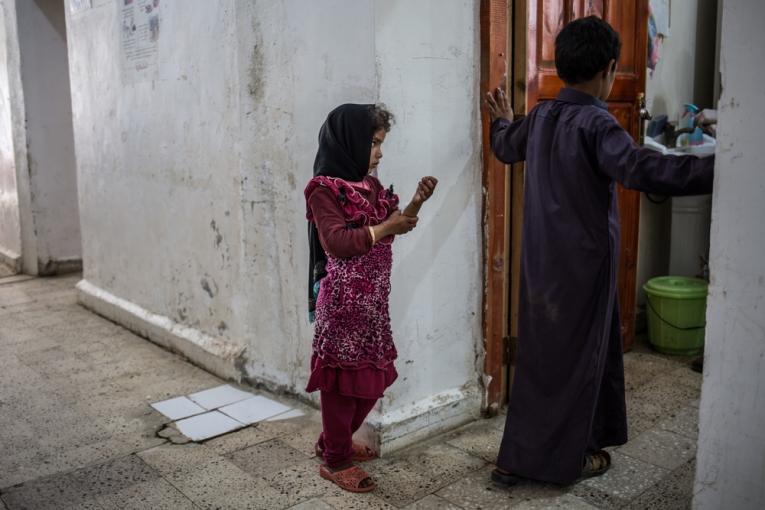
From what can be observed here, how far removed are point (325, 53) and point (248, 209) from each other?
0.97m

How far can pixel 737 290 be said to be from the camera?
1764 mm

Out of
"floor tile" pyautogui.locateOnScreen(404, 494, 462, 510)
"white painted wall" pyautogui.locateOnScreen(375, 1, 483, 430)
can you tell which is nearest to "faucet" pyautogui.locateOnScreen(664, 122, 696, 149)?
"white painted wall" pyautogui.locateOnScreen(375, 1, 483, 430)

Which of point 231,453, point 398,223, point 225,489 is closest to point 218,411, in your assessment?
point 231,453

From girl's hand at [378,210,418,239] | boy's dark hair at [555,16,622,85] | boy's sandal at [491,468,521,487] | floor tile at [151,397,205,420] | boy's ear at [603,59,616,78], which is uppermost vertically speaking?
boy's dark hair at [555,16,622,85]

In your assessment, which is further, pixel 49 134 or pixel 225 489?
pixel 49 134

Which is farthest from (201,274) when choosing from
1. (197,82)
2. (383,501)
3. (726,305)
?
(726,305)

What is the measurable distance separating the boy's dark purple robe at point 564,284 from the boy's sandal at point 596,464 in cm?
15

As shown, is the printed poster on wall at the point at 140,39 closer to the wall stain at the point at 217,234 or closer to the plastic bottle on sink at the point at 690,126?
the wall stain at the point at 217,234

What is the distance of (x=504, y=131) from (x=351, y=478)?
1.40 metres

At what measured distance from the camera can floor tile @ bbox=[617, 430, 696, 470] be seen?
271 cm

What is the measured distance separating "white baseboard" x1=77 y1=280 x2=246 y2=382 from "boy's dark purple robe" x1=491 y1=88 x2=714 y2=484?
5.70 ft

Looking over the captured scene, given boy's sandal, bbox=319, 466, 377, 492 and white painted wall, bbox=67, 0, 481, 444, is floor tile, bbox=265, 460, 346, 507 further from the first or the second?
white painted wall, bbox=67, 0, 481, 444

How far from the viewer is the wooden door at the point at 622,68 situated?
3041mm

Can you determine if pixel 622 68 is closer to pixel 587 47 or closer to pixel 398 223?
pixel 587 47
